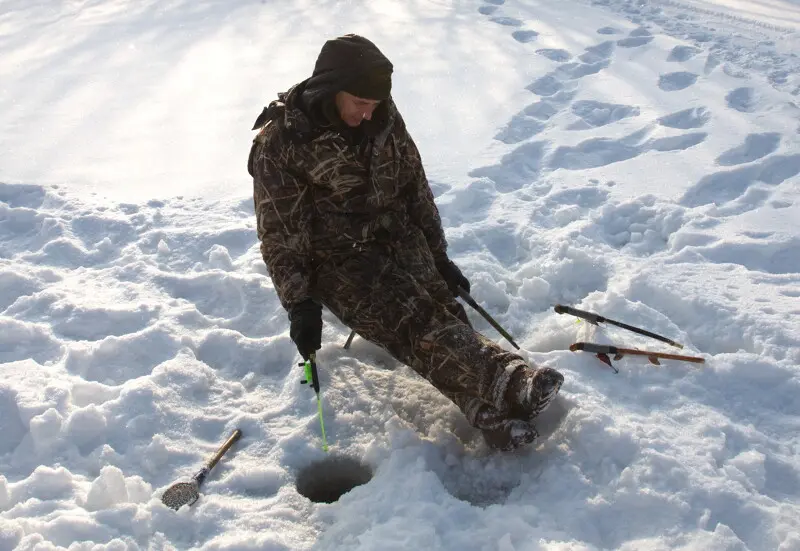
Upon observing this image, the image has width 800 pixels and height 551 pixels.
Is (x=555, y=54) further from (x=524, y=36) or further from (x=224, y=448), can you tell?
(x=224, y=448)

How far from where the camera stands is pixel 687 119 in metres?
6.37

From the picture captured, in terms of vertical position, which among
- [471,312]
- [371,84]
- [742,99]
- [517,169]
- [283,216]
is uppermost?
[371,84]

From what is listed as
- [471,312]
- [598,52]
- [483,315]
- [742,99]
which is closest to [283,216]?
[483,315]

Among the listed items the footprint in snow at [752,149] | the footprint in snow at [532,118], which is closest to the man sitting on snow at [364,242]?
the footprint in snow at [532,118]

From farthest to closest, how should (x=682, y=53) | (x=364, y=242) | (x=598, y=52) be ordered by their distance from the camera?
(x=598, y=52)
(x=682, y=53)
(x=364, y=242)

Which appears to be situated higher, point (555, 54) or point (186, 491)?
point (555, 54)

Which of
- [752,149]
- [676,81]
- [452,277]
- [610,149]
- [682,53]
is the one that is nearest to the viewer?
[452,277]

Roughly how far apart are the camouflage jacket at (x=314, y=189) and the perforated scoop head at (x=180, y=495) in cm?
92

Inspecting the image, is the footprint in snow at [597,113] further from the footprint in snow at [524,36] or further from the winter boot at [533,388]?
the winter boot at [533,388]

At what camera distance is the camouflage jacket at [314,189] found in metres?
3.31

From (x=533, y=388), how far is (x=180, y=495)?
156cm

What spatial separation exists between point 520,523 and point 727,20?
844cm

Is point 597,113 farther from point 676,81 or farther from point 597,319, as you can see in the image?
point 597,319

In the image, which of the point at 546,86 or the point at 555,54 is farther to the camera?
the point at 555,54
